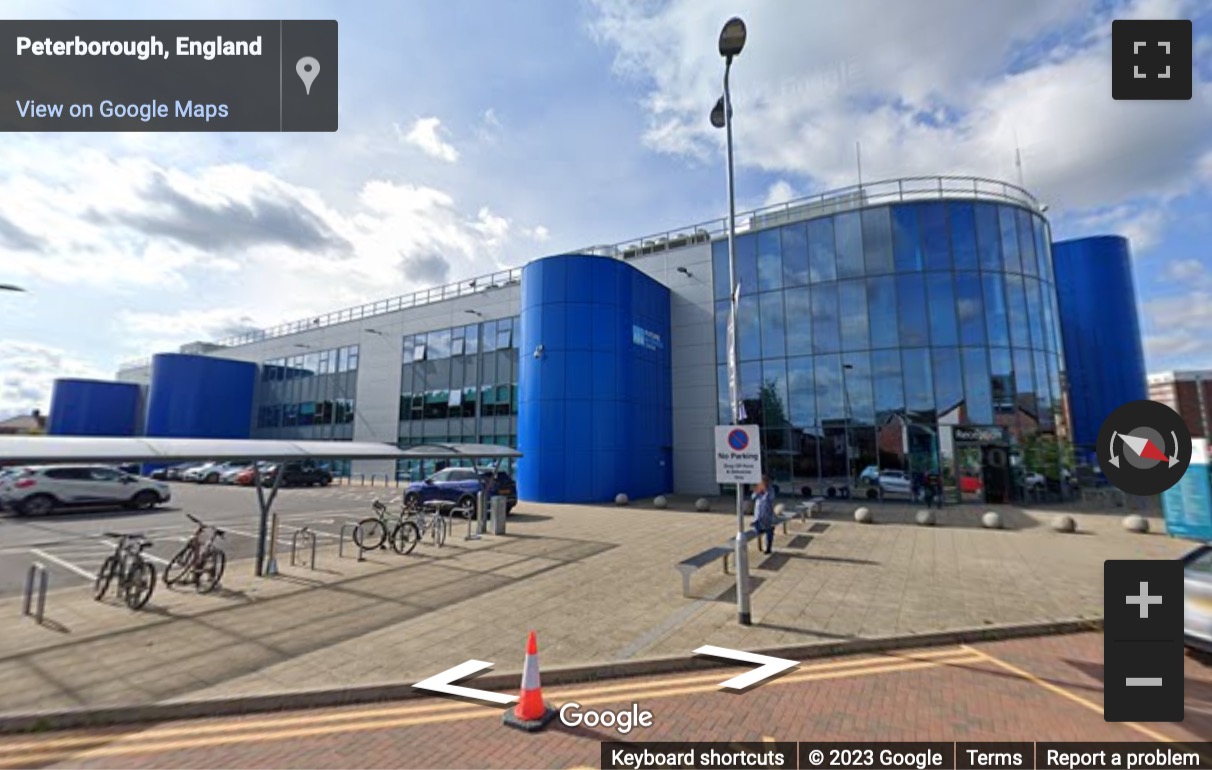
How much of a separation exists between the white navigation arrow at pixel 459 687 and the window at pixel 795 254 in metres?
24.5

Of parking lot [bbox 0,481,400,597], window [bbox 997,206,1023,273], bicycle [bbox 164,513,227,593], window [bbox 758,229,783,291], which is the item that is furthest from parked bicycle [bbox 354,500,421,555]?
window [bbox 997,206,1023,273]

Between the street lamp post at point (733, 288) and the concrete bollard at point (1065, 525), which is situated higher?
the street lamp post at point (733, 288)

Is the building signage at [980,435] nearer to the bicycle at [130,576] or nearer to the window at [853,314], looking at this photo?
the window at [853,314]

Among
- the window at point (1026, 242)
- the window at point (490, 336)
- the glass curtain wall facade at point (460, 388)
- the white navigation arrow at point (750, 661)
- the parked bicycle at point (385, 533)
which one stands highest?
the window at point (1026, 242)

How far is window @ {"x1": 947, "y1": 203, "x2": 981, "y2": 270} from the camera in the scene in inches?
938

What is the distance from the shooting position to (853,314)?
81.8 feet

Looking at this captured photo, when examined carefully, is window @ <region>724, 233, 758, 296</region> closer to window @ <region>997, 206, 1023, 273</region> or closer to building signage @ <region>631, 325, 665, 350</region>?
building signage @ <region>631, 325, 665, 350</region>

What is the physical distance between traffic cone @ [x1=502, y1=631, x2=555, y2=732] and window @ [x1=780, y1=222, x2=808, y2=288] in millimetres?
24826

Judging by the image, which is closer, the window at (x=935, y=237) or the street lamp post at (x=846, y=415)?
the window at (x=935, y=237)

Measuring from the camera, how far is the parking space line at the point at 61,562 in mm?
10758

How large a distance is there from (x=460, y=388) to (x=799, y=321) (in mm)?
21009

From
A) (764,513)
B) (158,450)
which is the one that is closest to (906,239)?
(764,513)

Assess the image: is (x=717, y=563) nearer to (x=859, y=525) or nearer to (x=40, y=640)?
(x=859, y=525)

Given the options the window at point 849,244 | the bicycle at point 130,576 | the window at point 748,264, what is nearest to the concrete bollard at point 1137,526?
the window at point 849,244
